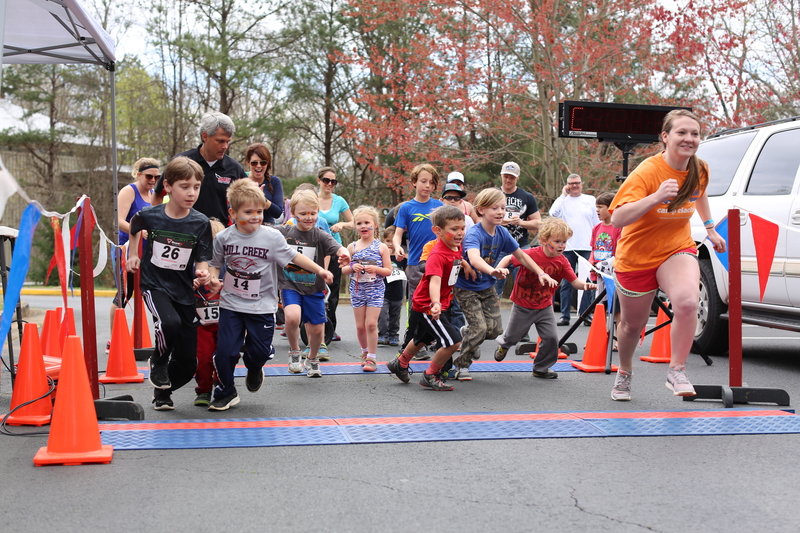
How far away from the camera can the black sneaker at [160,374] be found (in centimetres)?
615

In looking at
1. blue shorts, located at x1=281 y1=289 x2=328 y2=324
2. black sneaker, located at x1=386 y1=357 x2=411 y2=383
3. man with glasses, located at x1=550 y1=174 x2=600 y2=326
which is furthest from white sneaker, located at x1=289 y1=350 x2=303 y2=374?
man with glasses, located at x1=550 y1=174 x2=600 y2=326

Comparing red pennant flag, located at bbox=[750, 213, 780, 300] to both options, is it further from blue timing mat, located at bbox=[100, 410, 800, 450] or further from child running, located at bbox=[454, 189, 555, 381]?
child running, located at bbox=[454, 189, 555, 381]

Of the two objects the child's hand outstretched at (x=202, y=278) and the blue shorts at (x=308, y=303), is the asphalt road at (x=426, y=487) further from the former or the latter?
the blue shorts at (x=308, y=303)

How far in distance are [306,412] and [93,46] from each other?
209 inches

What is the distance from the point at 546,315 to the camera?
7871 millimetres

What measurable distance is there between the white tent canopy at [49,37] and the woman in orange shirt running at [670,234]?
4.82m

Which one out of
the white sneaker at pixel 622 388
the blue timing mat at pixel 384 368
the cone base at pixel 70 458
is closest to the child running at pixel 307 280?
the blue timing mat at pixel 384 368

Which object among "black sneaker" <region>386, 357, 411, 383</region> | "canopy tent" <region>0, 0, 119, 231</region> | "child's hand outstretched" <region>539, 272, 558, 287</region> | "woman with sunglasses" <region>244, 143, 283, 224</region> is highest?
"canopy tent" <region>0, 0, 119, 231</region>

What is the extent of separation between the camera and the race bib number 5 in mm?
6078

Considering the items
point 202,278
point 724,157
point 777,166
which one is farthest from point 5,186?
point 724,157

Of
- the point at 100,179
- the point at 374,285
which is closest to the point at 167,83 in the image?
the point at 100,179

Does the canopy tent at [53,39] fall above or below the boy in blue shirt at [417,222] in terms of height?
above

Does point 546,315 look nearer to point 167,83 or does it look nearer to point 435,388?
point 435,388

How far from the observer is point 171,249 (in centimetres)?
610
